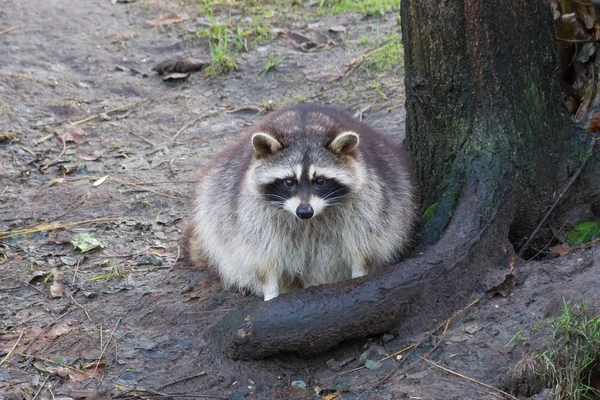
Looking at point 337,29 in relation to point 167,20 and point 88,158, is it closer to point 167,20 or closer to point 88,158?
point 167,20

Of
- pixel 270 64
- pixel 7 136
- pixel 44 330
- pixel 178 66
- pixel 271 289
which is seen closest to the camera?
pixel 44 330

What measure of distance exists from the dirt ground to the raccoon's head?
0.64 meters

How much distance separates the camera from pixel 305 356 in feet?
Result: 10.7

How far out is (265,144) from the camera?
3357mm

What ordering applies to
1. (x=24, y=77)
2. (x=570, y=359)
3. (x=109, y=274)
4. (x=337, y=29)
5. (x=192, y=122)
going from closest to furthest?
(x=570, y=359), (x=109, y=274), (x=192, y=122), (x=24, y=77), (x=337, y=29)

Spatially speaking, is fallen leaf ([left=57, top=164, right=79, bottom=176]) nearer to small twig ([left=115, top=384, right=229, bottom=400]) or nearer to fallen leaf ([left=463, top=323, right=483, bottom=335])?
small twig ([left=115, top=384, right=229, bottom=400])

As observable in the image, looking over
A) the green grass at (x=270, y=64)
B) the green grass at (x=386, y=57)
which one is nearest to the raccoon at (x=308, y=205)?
the green grass at (x=386, y=57)

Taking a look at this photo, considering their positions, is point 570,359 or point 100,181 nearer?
point 570,359

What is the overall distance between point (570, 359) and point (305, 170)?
130 centimetres

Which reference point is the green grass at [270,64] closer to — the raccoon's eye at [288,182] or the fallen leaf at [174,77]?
the fallen leaf at [174,77]

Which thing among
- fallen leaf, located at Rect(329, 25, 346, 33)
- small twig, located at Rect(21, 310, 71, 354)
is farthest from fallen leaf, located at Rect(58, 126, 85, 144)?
fallen leaf, located at Rect(329, 25, 346, 33)

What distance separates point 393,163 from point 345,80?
2353 mm

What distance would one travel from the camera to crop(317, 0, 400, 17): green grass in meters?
7.04

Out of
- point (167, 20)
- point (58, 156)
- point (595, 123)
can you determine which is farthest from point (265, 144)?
point (167, 20)
